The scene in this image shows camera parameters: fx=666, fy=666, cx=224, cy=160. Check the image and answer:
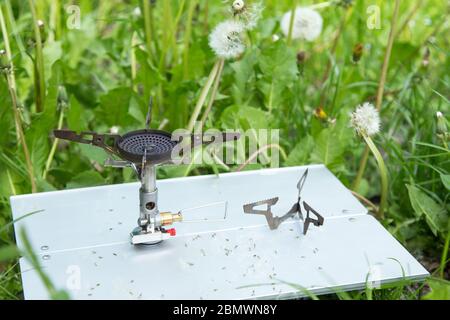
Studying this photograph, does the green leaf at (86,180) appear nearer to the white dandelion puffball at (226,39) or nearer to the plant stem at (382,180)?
the white dandelion puffball at (226,39)

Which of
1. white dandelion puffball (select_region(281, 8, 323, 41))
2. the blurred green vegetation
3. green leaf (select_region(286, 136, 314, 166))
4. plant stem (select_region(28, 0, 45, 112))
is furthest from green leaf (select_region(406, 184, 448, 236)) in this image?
plant stem (select_region(28, 0, 45, 112))

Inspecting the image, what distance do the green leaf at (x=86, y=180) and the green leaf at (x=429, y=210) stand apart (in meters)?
0.72

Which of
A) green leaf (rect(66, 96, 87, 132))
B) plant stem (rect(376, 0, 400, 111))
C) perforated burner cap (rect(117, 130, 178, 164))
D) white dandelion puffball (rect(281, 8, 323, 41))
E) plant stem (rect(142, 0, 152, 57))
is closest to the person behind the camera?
perforated burner cap (rect(117, 130, 178, 164))

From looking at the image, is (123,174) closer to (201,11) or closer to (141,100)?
(141,100)

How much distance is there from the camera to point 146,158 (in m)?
1.10

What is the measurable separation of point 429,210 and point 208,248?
0.57 m

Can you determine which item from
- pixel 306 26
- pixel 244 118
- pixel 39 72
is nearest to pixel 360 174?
pixel 244 118

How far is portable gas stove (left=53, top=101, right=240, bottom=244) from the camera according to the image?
1122mm

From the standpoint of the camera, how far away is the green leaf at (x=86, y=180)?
1.59 m

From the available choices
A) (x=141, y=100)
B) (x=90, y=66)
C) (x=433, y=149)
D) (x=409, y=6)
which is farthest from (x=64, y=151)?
(x=409, y=6)

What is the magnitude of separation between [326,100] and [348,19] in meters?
0.38

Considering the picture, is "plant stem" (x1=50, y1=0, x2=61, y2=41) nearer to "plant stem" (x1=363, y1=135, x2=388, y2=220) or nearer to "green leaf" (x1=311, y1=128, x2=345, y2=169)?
"green leaf" (x1=311, y1=128, x2=345, y2=169)

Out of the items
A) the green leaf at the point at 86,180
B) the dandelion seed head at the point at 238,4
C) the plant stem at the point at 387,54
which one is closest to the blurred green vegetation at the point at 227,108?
the green leaf at the point at 86,180

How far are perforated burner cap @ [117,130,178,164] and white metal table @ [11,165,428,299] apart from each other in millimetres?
190
